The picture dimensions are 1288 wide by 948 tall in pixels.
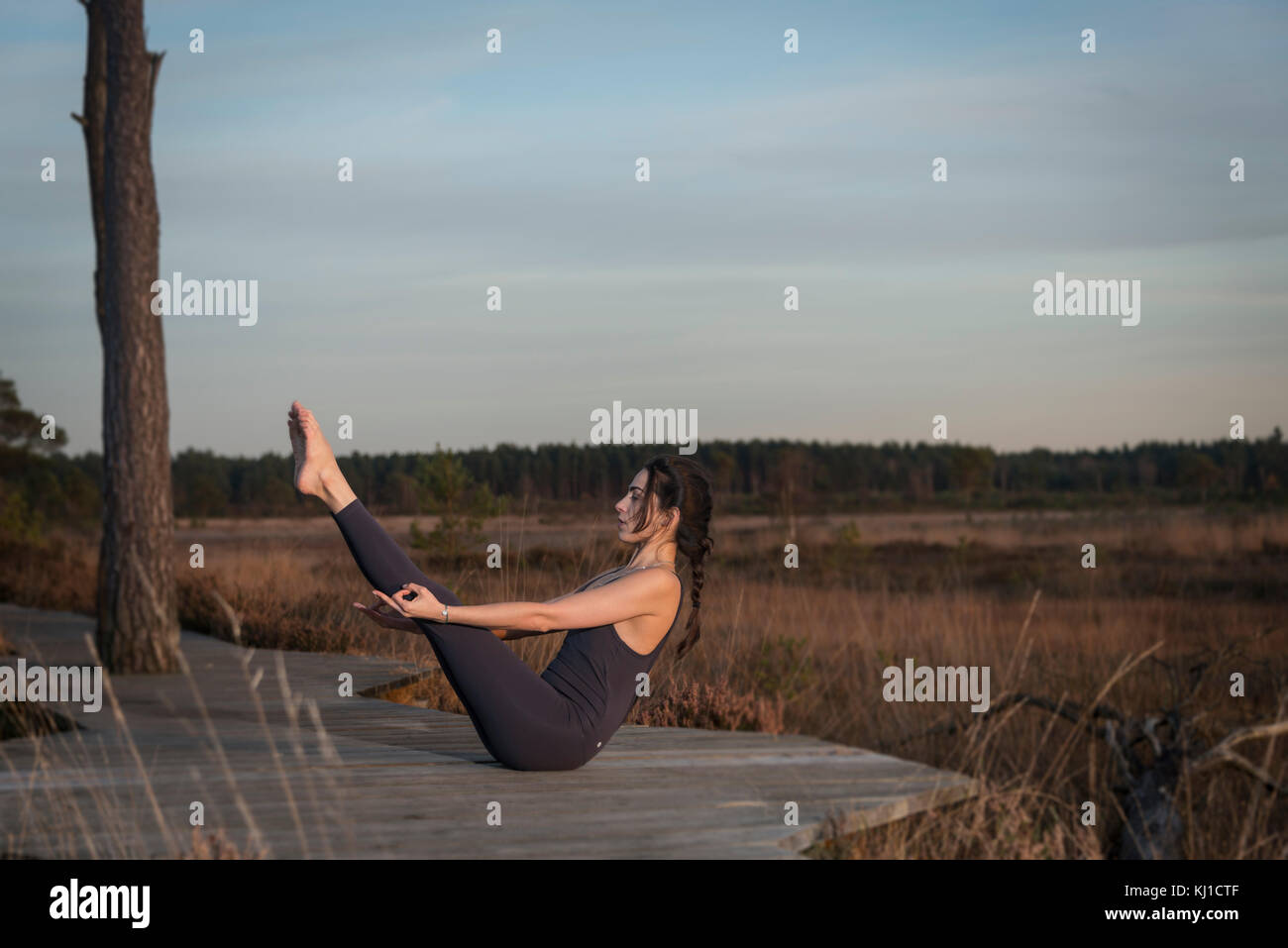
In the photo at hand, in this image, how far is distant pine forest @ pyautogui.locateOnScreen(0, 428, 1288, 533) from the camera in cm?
1552

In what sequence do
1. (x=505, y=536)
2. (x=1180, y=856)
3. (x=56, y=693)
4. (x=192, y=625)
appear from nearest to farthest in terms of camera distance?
(x=1180, y=856), (x=56, y=693), (x=505, y=536), (x=192, y=625)

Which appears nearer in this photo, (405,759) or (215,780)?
(215,780)

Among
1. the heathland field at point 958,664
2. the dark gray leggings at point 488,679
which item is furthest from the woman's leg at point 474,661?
the heathland field at point 958,664

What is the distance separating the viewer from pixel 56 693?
5875mm

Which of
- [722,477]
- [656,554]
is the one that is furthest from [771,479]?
[656,554]

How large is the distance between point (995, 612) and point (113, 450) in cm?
1252

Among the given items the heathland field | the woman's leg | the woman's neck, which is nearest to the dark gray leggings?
the woman's leg

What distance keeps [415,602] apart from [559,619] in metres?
0.45

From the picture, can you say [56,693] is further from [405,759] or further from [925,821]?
[925,821]

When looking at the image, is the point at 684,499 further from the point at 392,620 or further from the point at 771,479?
the point at 771,479

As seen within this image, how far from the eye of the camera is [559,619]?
3.62 metres

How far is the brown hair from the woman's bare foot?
3.22ft

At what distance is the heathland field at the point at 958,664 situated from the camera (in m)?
4.64
